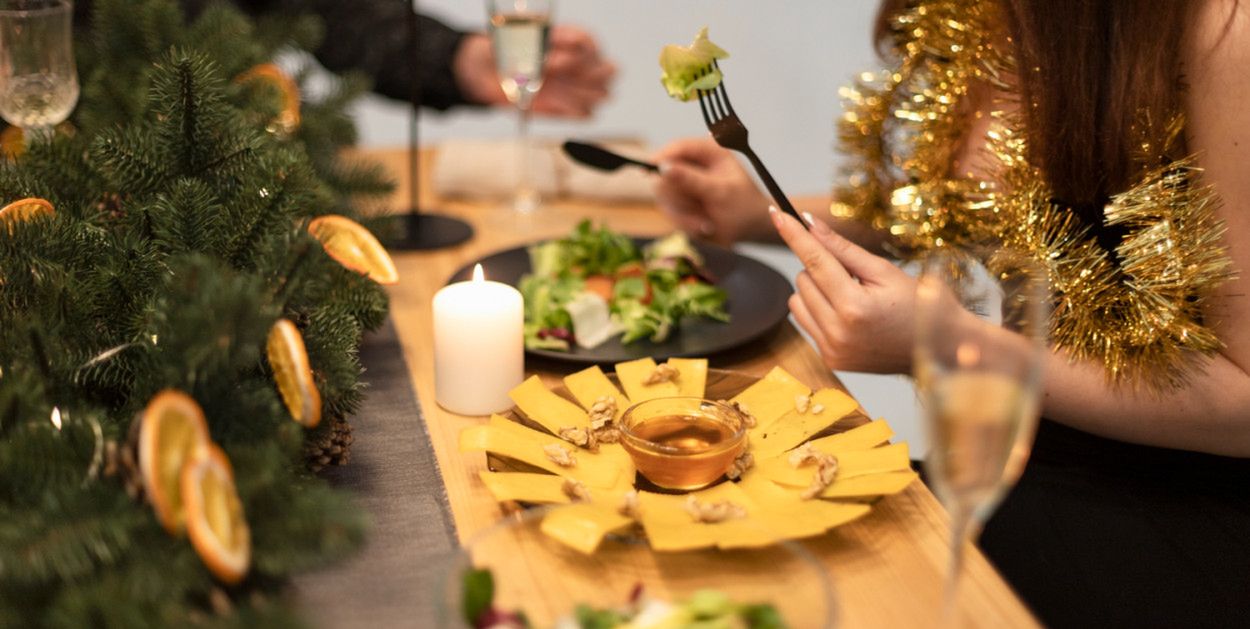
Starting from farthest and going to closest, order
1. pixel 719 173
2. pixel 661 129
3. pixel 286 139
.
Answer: pixel 661 129 → pixel 719 173 → pixel 286 139

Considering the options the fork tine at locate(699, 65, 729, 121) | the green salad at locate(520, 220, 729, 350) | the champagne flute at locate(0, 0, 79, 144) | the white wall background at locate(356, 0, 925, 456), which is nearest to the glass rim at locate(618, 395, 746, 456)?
the green salad at locate(520, 220, 729, 350)

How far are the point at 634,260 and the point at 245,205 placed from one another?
0.53m

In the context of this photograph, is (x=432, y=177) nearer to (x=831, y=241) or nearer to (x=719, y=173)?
(x=719, y=173)

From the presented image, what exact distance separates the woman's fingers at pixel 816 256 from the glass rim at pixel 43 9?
68 cm

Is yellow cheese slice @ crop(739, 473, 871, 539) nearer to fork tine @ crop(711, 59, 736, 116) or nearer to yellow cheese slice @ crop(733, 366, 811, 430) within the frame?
yellow cheese slice @ crop(733, 366, 811, 430)

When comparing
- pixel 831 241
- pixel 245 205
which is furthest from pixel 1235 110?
pixel 245 205

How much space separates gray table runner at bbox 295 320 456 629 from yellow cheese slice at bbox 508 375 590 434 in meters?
0.09

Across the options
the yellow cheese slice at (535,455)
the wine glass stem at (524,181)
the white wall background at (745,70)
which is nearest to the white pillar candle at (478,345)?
the yellow cheese slice at (535,455)

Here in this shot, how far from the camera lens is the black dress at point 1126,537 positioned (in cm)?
102

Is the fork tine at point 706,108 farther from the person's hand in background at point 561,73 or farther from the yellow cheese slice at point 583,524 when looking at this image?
the person's hand in background at point 561,73

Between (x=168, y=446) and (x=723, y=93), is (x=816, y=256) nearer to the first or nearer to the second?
(x=723, y=93)

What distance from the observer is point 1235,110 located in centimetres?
103

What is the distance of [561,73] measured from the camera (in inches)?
73.5

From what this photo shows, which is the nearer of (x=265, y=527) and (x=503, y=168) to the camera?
(x=265, y=527)
